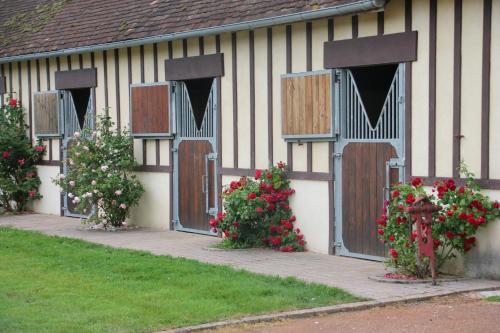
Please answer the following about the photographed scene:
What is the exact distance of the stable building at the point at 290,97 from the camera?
31.4ft

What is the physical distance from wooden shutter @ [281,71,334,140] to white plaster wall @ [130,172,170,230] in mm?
3250

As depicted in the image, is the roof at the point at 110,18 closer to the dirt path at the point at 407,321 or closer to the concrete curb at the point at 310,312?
the concrete curb at the point at 310,312

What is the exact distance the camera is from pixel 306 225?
11773mm

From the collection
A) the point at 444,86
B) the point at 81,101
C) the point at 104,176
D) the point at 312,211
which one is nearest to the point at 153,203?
the point at 104,176

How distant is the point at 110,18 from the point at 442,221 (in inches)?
341

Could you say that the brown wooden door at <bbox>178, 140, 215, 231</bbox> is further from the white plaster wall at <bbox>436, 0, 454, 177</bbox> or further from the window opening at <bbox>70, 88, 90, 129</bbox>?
the white plaster wall at <bbox>436, 0, 454, 177</bbox>

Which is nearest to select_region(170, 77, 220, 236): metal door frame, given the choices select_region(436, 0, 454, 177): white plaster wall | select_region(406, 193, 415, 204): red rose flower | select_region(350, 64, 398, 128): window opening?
select_region(350, 64, 398, 128): window opening

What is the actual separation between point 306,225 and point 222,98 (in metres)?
2.55

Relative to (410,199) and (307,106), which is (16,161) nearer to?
(307,106)

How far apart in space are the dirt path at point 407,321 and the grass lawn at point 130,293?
38 centimetres

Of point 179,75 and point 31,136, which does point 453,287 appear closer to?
point 179,75

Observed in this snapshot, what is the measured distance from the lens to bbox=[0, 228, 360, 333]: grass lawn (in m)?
7.46

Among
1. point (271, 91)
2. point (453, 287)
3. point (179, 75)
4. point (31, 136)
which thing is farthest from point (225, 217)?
point (31, 136)

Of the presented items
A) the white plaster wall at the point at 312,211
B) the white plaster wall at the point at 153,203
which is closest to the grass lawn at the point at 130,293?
the white plaster wall at the point at 312,211
